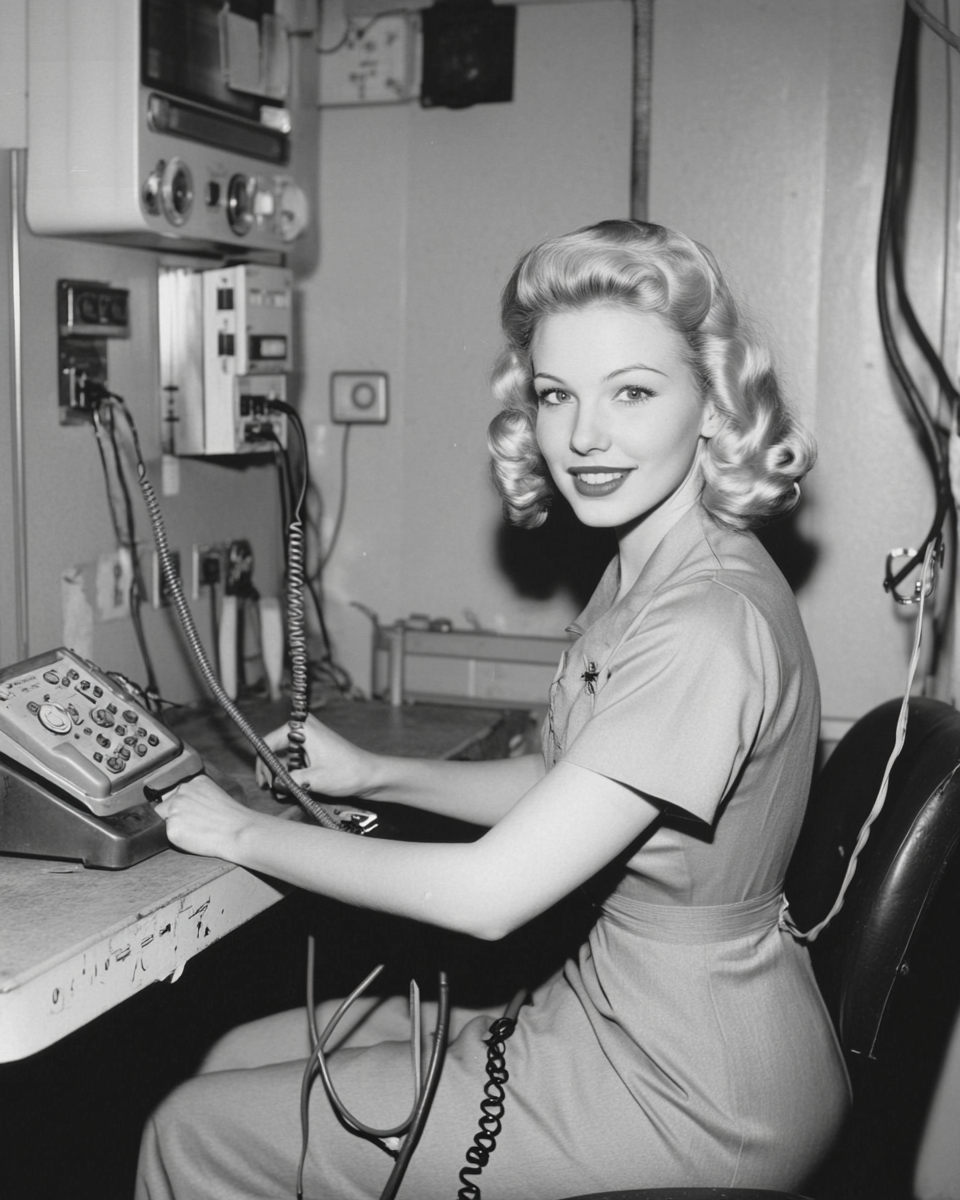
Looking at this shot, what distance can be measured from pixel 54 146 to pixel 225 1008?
147cm

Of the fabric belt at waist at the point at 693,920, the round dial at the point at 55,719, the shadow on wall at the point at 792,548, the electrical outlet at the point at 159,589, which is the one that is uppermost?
the shadow on wall at the point at 792,548

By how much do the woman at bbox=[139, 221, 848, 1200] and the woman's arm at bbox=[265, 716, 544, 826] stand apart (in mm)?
197

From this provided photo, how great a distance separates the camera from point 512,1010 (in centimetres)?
Answer: 153

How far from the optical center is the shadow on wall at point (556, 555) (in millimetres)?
2586

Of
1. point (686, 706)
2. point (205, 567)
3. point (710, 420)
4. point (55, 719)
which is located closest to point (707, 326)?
point (710, 420)

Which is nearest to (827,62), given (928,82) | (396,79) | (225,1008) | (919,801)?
(928,82)

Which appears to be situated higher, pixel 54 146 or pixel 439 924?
pixel 54 146

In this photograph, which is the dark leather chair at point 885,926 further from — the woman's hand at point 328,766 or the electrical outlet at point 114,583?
the electrical outlet at point 114,583

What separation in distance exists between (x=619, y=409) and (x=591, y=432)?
0.14ft

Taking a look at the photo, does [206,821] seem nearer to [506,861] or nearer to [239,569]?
[506,861]

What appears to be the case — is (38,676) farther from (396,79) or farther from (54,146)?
(396,79)

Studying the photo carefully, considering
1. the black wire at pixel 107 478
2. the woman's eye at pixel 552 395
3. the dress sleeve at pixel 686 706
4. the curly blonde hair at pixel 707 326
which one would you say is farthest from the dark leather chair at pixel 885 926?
the black wire at pixel 107 478

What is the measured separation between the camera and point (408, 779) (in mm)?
1758

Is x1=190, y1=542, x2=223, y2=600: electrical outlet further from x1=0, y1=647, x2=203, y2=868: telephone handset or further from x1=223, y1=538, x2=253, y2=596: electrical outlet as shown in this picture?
x1=0, y1=647, x2=203, y2=868: telephone handset
